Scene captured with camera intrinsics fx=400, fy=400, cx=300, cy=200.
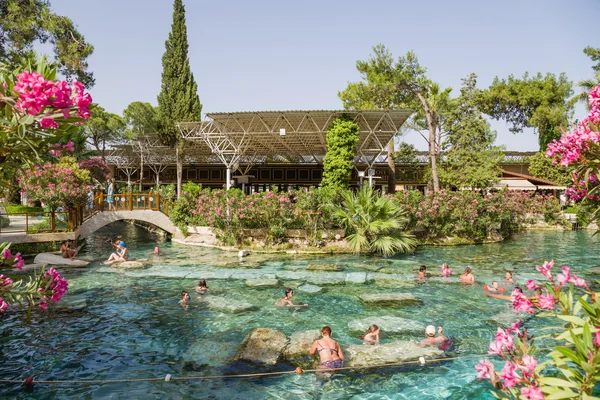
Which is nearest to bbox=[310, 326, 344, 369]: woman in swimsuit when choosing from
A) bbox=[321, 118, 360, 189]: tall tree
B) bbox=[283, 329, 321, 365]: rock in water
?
bbox=[283, 329, 321, 365]: rock in water

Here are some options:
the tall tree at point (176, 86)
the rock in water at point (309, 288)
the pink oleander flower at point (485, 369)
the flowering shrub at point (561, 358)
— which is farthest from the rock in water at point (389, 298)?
the tall tree at point (176, 86)

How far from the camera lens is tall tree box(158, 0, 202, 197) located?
31.7 meters

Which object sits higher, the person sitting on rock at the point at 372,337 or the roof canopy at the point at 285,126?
the roof canopy at the point at 285,126

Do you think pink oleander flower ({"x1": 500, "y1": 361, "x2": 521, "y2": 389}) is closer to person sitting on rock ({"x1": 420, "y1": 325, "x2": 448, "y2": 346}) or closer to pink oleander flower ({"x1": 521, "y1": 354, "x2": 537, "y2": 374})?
pink oleander flower ({"x1": 521, "y1": 354, "x2": 537, "y2": 374})

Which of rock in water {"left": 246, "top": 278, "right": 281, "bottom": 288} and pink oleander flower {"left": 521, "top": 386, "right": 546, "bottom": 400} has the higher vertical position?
pink oleander flower {"left": 521, "top": 386, "right": 546, "bottom": 400}

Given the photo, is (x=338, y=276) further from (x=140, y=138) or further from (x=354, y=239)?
(x=140, y=138)

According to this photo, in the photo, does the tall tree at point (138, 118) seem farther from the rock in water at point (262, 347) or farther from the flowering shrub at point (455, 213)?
the rock in water at point (262, 347)

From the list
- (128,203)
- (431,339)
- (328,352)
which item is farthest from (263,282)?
(128,203)

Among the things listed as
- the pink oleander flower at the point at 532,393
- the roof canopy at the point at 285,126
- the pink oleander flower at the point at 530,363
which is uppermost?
the roof canopy at the point at 285,126

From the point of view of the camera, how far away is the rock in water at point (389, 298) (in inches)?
456

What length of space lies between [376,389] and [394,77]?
33.0 meters

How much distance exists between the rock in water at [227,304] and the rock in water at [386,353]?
380 cm

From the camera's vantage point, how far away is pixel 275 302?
38.1 feet

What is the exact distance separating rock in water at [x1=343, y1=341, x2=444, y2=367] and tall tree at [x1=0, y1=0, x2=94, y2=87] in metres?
21.5
